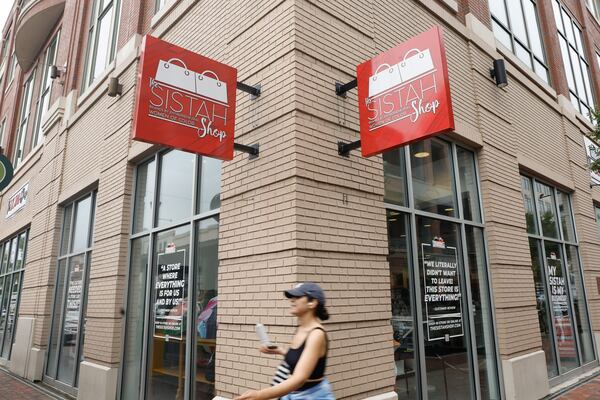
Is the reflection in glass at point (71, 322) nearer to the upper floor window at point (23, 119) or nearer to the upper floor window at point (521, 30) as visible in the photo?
the upper floor window at point (23, 119)

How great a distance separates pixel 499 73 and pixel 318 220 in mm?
5683

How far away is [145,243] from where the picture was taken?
6.93m

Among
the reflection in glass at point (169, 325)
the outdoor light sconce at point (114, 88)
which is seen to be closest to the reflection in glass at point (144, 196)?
the reflection in glass at point (169, 325)

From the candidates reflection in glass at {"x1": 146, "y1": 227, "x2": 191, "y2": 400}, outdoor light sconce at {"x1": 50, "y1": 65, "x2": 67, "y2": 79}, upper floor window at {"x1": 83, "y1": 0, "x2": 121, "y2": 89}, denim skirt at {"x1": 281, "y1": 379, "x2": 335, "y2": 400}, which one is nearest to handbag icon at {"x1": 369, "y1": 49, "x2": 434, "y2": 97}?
denim skirt at {"x1": 281, "y1": 379, "x2": 335, "y2": 400}

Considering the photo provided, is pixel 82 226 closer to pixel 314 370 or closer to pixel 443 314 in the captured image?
pixel 443 314

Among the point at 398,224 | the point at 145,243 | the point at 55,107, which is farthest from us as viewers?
the point at 55,107

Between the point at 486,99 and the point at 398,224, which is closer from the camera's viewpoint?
the point at 398,224

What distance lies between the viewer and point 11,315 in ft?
41.8

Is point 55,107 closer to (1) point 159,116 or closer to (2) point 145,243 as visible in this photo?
(2) point 145,243

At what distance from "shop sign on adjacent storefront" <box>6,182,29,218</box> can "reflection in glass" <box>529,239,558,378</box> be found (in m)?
13.7

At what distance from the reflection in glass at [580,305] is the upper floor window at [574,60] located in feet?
16.0

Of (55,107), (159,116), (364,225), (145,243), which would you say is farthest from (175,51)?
(55,107)

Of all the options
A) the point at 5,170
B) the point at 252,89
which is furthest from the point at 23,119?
the point at 252,89

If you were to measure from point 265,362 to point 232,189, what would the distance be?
1.90m
